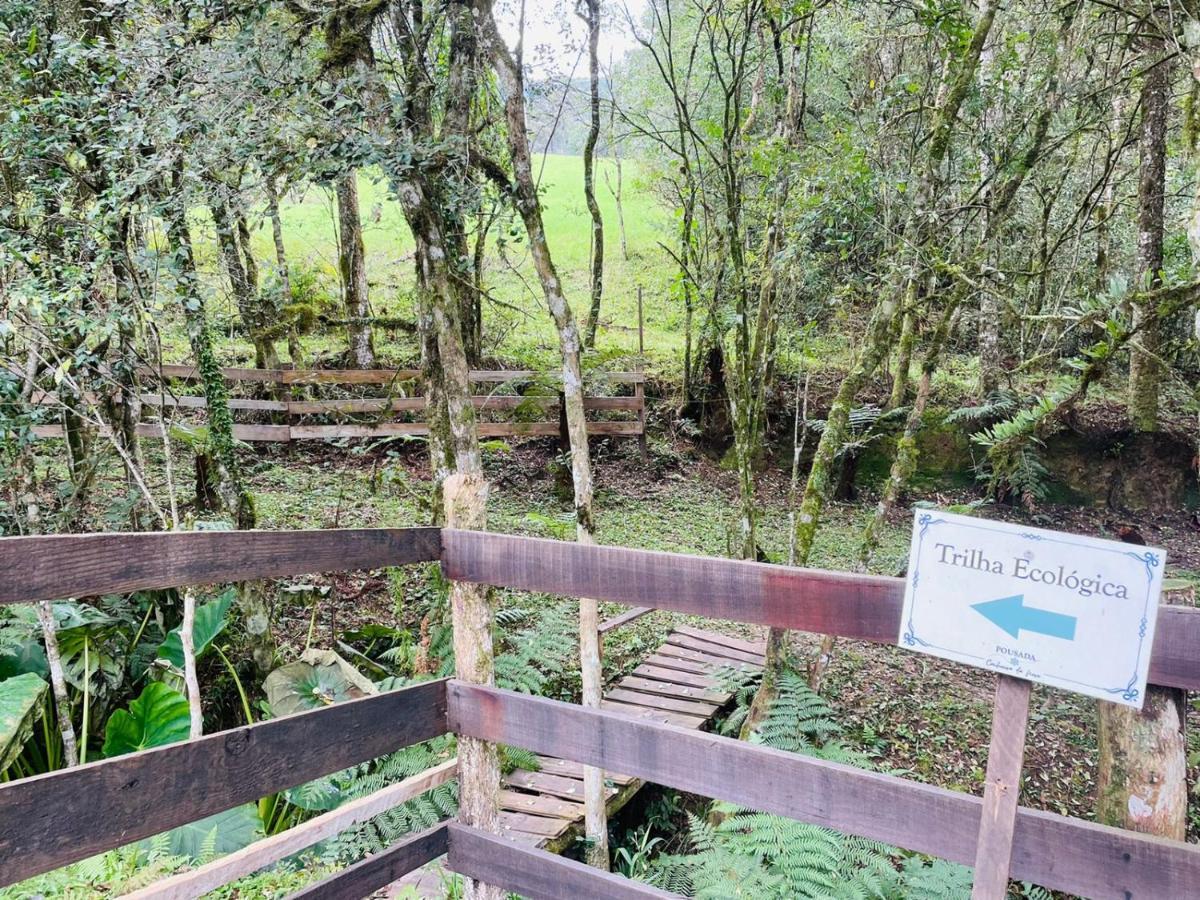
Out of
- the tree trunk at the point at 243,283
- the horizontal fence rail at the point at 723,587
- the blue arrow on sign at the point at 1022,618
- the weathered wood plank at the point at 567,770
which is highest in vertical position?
the tree trunk at the point at 243,283

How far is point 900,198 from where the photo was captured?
6.12 metres

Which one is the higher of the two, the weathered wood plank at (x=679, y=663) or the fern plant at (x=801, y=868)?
the fern plant at (x=801, y=868)

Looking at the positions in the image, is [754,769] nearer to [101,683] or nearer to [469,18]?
[469,18]

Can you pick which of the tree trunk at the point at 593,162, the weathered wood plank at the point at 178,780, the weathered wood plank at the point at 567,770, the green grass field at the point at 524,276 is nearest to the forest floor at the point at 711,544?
the weathered wood plank at the point at 567,770

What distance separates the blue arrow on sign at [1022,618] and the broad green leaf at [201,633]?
488cm

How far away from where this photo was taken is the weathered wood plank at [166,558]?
130 cm

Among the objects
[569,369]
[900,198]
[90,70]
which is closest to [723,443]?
[900,198]

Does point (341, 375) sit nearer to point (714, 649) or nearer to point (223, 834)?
point (714, 649)

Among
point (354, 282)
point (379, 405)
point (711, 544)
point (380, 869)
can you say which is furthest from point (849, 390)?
point (354, 282)

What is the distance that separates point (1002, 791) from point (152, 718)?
4558mm

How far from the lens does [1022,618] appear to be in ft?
4.28

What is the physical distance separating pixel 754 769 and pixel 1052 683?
64 centimetres

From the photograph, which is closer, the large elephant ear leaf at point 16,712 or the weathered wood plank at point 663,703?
the large elephant ear leaf at point 16,712

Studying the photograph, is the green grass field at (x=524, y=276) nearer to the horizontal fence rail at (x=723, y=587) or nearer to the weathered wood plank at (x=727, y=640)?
the weathered wood plank at (x=727, y=640)
